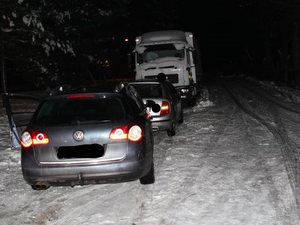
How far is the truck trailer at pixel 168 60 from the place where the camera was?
55.6ft

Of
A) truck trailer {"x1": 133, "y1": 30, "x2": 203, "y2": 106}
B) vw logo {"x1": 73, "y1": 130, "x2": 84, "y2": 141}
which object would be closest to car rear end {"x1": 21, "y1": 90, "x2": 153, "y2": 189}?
vw logo {"x1": 73, "y1": 130, "x2": 84, "y2": 141}

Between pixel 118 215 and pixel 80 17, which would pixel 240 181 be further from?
pixel 80 17

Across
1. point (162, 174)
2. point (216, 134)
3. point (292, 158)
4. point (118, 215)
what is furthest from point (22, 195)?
point (216, 134)

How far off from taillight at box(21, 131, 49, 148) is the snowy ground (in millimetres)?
885

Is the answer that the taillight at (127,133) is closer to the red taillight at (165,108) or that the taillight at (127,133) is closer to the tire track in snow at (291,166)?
the tire track in snow at (291,166)

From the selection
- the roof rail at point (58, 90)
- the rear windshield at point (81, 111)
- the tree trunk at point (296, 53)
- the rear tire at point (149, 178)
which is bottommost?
the tree trunk at point (296, 53)

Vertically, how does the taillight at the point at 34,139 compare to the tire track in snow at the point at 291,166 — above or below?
above

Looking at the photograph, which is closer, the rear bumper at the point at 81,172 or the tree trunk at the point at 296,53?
the rear bumper at the point at 81,172

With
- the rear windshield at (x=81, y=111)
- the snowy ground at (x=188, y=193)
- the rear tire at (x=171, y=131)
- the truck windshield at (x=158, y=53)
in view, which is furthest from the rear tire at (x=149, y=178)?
the truck windshield at (x=158, y=53)

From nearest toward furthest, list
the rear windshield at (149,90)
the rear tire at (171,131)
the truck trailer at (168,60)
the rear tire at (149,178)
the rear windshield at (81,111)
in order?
the rear windshield at (81,111) < the rear tire at (149,178) < the rear tire at (171,131) < the rear windshield at (149,90) < the truck trailer at (168,60)

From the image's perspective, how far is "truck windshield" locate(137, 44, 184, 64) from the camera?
17297mm

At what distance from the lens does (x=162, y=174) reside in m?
6.81

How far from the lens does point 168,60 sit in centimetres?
1703

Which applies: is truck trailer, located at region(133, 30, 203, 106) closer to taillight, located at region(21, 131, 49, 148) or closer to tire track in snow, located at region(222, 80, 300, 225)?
tire track in snow, located at region(222, 80, 300, 225)
